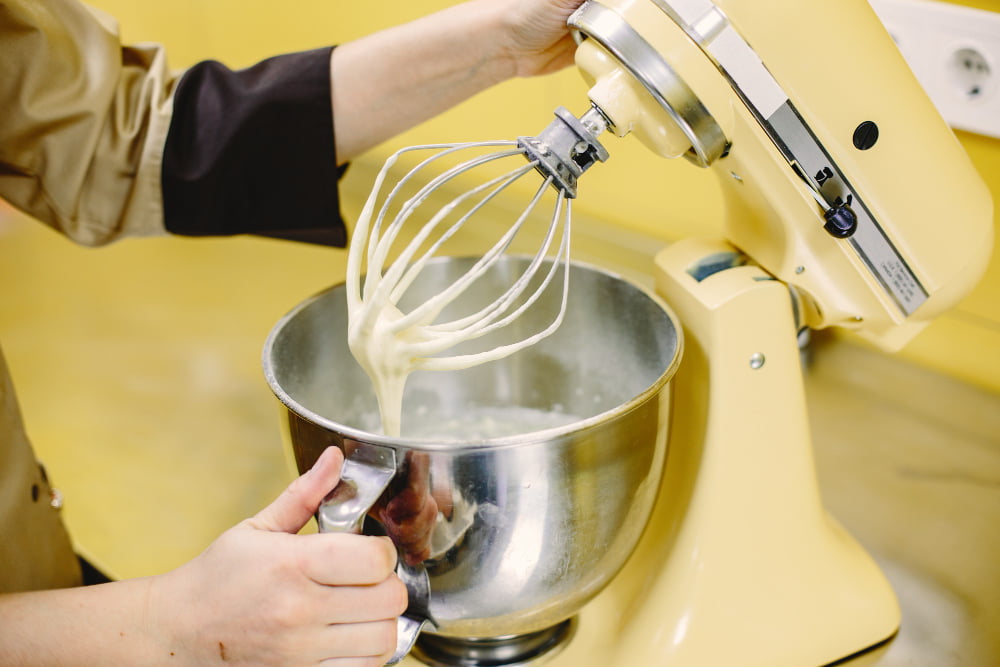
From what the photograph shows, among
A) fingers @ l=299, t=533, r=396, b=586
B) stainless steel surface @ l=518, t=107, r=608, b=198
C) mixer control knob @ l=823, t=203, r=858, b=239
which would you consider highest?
stainless steel surface @ l=518, t=107, r=608, b=198

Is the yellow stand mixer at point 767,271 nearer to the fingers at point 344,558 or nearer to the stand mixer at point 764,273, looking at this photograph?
the stand mixer at point 764,273

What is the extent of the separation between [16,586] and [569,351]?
416mm

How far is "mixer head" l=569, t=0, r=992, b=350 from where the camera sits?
455 millimetres

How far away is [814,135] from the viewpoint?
486 millimetres

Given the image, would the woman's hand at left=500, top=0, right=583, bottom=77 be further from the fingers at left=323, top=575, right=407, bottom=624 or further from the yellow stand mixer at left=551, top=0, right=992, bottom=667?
the fingers at left=323, top=575, right=407, bottom=624

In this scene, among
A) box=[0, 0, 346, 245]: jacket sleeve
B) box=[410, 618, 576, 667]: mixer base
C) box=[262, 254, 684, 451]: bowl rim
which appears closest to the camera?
box=[262, 254, 684, 451]: bowl rim

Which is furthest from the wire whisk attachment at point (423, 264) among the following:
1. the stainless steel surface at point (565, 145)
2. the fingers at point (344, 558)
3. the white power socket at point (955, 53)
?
the white power socket at point (955, 53)

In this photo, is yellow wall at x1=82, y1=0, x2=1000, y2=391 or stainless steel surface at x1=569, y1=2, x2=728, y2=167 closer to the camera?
stainless steel surface at x1=569, y1=2, x2=728, y2=167

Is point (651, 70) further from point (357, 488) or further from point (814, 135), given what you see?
point (357, 488)

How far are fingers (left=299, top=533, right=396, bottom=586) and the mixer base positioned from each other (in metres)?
0.15

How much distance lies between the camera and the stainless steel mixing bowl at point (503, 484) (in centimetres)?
45

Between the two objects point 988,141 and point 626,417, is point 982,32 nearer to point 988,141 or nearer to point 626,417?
point 988,141

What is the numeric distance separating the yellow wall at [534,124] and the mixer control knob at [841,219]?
29 cm

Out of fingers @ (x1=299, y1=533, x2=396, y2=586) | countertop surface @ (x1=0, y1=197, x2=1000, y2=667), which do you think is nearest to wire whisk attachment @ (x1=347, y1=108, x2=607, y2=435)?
fingers @ (x1=299, y1=533, x2=396, y2=586)
